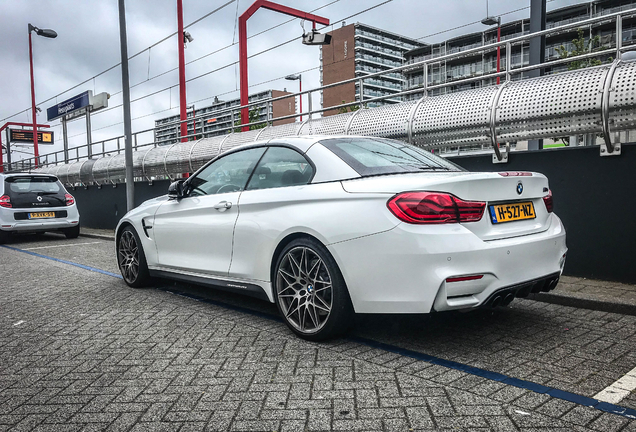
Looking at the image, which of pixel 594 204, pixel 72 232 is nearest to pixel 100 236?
pixel 72 232

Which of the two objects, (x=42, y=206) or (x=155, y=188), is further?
(x=155, y=188)

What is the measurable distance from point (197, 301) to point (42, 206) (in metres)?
9.23

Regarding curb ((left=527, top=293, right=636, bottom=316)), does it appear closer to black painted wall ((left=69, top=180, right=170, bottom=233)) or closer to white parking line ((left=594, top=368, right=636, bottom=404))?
white parking line ((left=594, top=368, right=636, bottom=404))

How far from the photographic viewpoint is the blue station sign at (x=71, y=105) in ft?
87.0

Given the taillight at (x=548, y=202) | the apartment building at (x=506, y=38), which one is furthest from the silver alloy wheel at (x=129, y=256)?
the apartment building at (x=506, y=38)

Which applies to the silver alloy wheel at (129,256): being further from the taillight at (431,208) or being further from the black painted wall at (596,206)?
the black painted wall at (596,206)

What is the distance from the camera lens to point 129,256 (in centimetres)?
624

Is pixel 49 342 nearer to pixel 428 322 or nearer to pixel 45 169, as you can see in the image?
pixel 428 322

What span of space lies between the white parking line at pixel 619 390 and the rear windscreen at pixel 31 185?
43.1 ft

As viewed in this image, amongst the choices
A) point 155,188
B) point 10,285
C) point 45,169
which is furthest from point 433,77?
point 10,285

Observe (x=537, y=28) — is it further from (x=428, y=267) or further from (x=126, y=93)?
(x=126, y=93)

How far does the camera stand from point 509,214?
11.7ft

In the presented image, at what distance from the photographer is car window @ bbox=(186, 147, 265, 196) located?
186 inches

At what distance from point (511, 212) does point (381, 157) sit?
1.07 metres
